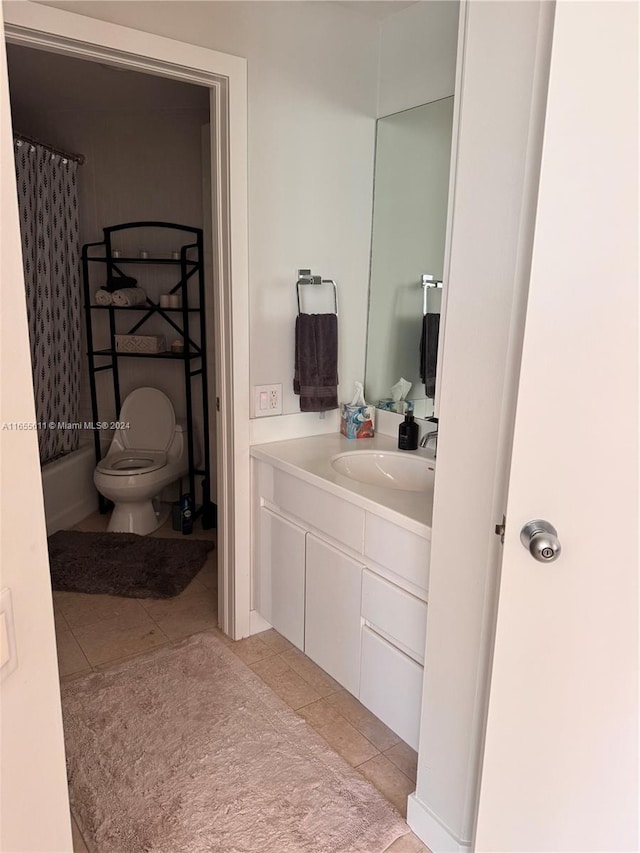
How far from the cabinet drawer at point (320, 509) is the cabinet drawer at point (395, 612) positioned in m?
0.13

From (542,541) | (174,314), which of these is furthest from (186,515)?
(542,541)

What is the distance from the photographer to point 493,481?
1291mm

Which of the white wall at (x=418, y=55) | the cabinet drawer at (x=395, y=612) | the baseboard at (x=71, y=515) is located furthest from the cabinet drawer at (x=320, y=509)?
the baseboard at (x=71, y=515)

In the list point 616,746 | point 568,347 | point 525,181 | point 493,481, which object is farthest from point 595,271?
point 616,746

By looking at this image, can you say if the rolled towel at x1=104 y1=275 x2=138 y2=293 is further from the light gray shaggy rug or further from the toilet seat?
the light gray shaggy rug

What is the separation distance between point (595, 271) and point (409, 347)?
1462 millimetres

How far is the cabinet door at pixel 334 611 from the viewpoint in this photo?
6.61 feet

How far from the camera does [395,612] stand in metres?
1.83

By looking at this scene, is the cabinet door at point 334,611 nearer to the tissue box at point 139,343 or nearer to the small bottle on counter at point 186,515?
the small bottle on counter at point 186,515

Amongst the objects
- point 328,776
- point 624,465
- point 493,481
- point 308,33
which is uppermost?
point 308,33

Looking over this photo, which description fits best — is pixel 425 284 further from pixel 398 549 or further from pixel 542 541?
pixel 542 541

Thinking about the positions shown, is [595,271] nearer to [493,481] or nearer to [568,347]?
[568,347]

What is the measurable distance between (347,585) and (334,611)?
147 millimetres

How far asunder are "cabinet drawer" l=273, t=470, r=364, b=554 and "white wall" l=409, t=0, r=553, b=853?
47cm
